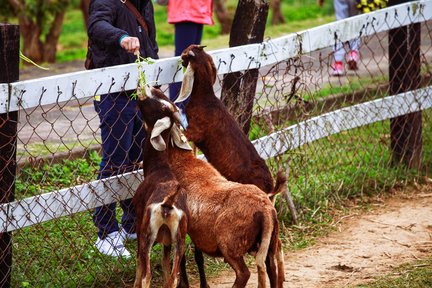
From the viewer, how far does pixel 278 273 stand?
5.15 metres

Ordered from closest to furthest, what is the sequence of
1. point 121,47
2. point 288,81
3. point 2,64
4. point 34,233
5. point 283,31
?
point 2,64, point 121,47, point 34,233, point 288,81, point 283,31

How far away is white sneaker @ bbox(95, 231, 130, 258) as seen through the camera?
5.74 m

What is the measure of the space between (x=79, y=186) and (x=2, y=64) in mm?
880

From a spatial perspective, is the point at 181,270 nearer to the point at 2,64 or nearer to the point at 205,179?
the point at 205,179

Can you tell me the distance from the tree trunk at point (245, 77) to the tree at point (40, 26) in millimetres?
7453

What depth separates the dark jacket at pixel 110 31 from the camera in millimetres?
5633

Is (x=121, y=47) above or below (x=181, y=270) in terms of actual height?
above

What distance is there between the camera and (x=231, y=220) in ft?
15.7

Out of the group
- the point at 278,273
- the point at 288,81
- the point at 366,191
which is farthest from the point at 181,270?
the point at 366,191

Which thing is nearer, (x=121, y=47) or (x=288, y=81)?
(x=121, y=47)

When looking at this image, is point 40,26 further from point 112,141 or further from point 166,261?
point 166,261

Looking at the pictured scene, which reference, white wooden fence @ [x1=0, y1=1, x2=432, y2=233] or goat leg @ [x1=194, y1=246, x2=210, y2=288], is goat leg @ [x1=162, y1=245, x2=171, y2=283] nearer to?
goat leg @ [x1=194, y1=246, x2=210, y2=288]

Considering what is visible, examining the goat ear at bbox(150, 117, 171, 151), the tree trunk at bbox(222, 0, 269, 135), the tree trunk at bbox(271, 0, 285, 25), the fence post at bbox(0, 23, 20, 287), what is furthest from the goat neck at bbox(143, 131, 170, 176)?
the tree trunk at bbox(271, 0, 285, 25)

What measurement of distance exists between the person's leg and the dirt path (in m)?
0.81
